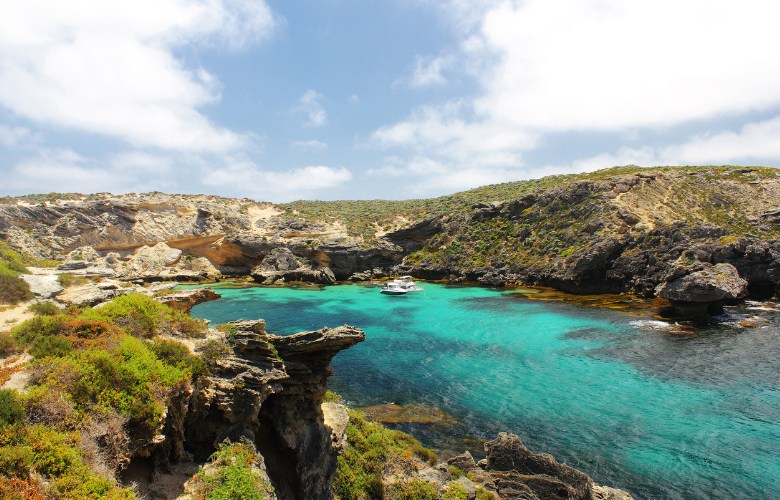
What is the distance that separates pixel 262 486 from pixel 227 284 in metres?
58.9

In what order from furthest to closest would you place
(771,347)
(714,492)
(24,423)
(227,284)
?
(227,284) < (771,347) < (714,492) < (24,423)

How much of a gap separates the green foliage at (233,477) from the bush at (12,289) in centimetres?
965

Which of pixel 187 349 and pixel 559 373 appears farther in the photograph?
pixel 559 373

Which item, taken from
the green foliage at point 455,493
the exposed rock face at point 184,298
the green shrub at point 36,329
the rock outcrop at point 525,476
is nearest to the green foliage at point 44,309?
the green shrub at point 36,329

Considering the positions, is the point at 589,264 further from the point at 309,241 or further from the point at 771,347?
the point at 309,241

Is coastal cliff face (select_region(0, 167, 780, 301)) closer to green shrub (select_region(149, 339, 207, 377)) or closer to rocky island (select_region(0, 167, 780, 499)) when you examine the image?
rocky island (select_region(0, 167, 780, 499))

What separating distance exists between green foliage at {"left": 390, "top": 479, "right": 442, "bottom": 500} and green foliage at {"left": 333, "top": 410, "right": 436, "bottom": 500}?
504 millimetres

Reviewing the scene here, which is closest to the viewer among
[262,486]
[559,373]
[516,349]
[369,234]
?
[262,486]

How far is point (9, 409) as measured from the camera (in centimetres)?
659

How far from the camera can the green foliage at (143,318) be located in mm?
10859

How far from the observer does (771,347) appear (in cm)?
2830

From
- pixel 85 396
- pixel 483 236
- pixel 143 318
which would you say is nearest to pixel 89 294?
pixel 143 318

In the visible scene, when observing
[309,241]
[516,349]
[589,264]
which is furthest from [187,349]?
[309,241]

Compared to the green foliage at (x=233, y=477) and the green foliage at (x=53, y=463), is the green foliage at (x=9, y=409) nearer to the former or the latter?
the green foliage at (x=53, y=463)
